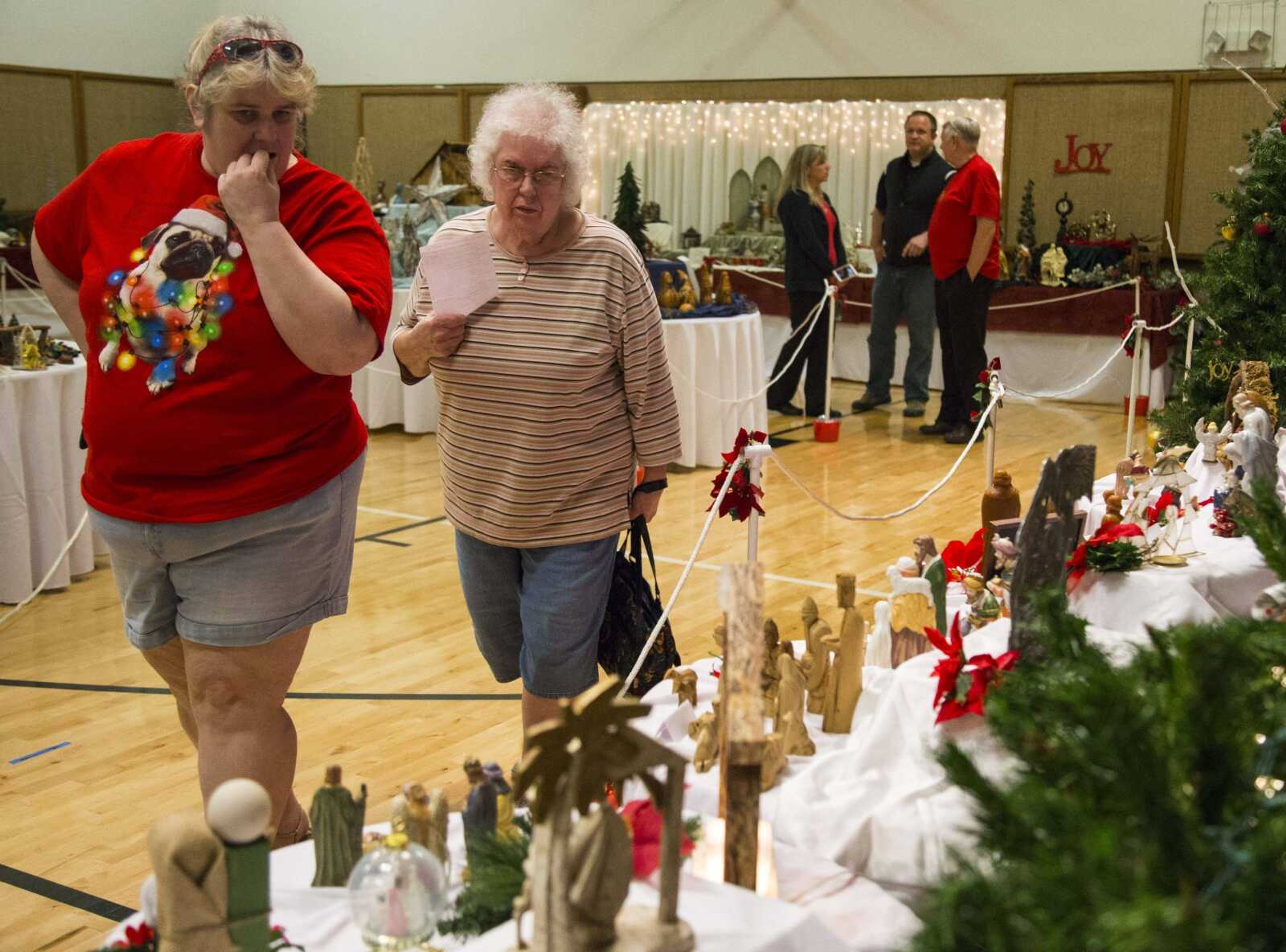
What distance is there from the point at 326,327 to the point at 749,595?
0.96 metres

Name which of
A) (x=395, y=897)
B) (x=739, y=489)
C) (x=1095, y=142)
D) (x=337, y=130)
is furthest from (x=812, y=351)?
(x=337, y=130)

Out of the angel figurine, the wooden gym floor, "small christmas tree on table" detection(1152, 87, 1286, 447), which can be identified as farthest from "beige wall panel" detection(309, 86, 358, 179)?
the angel figurine

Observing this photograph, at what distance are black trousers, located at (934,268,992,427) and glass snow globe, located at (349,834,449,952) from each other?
7.66 m

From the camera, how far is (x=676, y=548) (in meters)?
6.20

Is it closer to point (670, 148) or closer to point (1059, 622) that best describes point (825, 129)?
point (670, 148)

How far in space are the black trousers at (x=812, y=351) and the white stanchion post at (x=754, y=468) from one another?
17.9 feet

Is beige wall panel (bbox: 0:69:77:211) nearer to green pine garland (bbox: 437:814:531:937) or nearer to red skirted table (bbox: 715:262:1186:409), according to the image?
red skirted table (bbox: 715:262:1186:409)

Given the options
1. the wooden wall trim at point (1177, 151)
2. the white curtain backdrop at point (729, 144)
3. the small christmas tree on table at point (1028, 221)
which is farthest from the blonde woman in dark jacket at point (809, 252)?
the wooden wall trim at point (1177, 151)

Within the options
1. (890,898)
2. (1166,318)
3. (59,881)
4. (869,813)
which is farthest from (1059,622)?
(1166,318)

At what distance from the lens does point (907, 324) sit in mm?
10383

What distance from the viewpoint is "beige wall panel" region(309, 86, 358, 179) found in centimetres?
1603

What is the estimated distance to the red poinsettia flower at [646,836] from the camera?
4.83 ft

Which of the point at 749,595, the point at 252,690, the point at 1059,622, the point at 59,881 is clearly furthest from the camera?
the point at 59,881

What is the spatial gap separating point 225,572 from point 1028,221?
10005mm
